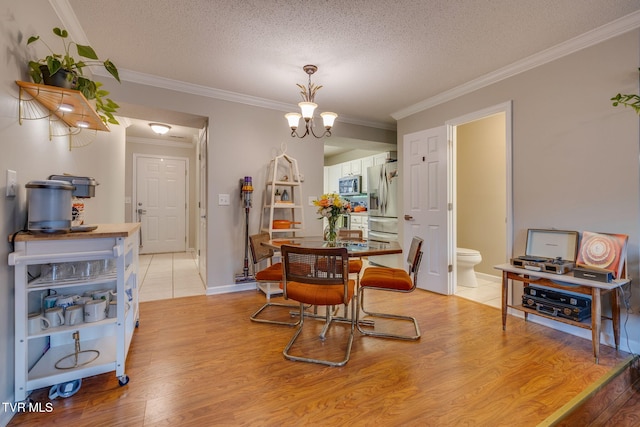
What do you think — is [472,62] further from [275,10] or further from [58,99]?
[58,99]

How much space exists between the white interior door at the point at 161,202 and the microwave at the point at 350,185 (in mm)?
3371

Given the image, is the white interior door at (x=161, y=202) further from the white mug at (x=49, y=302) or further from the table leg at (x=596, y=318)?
the table leg at (x=596, y=318)

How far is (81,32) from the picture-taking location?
231 centimetres

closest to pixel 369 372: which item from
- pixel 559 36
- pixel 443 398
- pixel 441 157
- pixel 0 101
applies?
pixel 443 398

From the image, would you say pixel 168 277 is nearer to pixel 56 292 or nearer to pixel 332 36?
pixel 56 292

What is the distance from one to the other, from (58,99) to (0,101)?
0.34 metres

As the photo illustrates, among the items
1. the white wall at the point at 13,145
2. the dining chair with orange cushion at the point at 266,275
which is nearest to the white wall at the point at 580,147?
the dining chair with orange cushion at the point at 266,275

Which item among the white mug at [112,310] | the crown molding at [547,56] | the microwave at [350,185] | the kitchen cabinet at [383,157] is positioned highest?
the crown molding at [547,56]

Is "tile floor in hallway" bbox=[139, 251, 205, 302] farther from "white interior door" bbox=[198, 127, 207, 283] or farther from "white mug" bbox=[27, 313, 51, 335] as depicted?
"white mug" bbox=[27, 313, 51, 335]

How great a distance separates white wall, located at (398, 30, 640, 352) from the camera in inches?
84.5

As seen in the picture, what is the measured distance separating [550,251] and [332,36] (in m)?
2.52

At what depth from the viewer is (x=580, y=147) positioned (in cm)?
239

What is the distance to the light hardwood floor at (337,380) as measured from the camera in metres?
1.45

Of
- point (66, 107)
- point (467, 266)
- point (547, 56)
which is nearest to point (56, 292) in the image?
point (66, 107)
